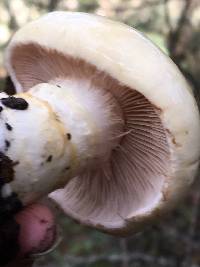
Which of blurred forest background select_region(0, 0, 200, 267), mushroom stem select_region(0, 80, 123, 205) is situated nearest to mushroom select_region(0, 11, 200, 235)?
mushroom stem select_region(0, 80, 123, 205)

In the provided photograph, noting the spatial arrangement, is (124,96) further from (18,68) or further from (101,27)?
(18,68)

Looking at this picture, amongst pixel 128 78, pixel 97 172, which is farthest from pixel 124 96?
pixel 97 172

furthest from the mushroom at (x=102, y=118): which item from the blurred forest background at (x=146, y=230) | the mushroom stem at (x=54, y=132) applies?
the blurred forest background at (x=146, y=230)

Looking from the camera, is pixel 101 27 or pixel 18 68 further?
pixel 18 68

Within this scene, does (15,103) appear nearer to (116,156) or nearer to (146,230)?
(116,156)

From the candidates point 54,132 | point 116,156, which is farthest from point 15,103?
point 116,156

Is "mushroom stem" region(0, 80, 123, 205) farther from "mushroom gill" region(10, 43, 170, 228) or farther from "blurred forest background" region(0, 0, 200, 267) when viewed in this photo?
"blurred forest background" region(0, 0, 200, 267)

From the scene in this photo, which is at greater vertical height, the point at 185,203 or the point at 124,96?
the point at 124,96
